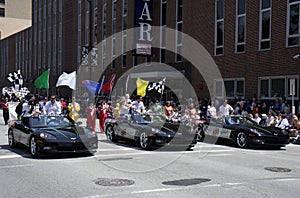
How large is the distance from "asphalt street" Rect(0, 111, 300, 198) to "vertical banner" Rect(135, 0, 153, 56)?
1839cm

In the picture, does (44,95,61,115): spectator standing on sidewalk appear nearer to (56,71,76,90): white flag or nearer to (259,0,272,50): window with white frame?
(56,71,76,90): white flag

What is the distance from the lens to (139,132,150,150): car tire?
12438mm

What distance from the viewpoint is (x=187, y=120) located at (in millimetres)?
17656

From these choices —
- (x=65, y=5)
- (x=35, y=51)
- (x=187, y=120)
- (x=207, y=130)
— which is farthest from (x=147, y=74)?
(x=35, y=51)

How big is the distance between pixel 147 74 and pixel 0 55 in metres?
61.0

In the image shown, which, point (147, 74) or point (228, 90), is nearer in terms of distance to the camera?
point (228, 90)

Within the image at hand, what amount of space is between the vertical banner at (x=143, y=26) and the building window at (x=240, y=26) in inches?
312

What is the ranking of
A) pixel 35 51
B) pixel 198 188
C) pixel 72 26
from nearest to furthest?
pixel 198 188 < pixel 72 26 < pixel 35 51

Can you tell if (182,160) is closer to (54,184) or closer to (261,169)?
→ (261,169)

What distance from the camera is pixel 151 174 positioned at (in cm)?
851

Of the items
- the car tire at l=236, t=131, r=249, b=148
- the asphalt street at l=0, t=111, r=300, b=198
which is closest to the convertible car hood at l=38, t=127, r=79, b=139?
the asphalt street at l=0, t=111, r=300, b=198

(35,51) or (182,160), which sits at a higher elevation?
(35,51)

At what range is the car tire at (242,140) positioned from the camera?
13.8 m

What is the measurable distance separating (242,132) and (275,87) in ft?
30.2
